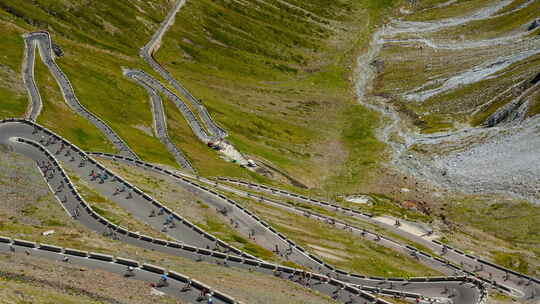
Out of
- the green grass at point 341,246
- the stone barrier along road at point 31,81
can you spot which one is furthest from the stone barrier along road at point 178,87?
the green grass at point 341,246

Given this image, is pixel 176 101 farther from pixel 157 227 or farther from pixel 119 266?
pixel 119 266

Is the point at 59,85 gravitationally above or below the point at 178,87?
below

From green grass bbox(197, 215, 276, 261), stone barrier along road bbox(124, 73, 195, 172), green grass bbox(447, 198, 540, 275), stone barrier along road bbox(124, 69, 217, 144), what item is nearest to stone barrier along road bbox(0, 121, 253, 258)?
green grass bbox(197, 215, 276, 261)

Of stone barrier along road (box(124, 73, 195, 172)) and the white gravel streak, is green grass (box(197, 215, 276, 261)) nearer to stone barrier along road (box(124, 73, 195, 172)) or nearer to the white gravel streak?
stone barrier along road (box(124, 73, 195, 172))

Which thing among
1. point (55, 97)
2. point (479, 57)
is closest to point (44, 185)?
point (55, 97)

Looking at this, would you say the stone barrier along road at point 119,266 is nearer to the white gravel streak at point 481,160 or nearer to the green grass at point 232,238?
the green grass at point 232,238

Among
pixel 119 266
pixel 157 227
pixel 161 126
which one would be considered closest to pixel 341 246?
pixel 157 227

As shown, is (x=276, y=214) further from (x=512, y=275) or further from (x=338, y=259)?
(x=512, y=275)
